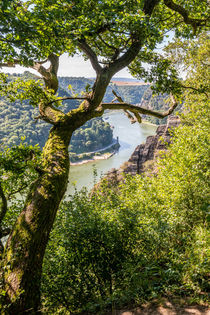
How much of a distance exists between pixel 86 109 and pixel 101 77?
0.65 m

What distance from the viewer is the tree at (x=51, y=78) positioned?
93.7 inches

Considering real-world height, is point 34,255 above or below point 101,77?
below

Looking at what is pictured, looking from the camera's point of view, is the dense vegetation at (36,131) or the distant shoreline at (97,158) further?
the dense vegetation at (36,131)

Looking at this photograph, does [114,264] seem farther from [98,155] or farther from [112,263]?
[98,155]

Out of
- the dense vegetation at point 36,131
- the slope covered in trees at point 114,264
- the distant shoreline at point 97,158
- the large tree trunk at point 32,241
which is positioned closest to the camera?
the large tree trunk at point 32,241

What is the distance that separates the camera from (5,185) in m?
5.45

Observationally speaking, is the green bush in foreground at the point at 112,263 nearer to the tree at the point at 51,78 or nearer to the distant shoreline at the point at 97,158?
the tree at the point at 51,78

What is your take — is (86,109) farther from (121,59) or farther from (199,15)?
(199,15)

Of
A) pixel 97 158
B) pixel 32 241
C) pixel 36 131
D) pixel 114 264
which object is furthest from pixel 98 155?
pixel 32 241

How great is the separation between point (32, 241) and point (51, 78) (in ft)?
11.7

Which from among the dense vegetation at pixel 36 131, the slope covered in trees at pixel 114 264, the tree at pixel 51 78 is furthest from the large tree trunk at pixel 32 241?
the dense vegetation at pixel 36 131

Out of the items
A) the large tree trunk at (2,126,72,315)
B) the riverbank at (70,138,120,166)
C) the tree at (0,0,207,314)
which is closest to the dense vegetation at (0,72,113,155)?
the riverbank at (70,138,120,166)

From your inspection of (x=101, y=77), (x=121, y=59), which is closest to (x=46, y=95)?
(x=101, y=77)

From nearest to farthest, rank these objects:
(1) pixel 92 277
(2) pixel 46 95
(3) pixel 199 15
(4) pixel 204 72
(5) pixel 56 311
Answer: (5) pixel 56 311 < (1) pixel 92 277 < (2) pixel 46 95 < (3) pixel 199 15 < (4) pixel 204 72
